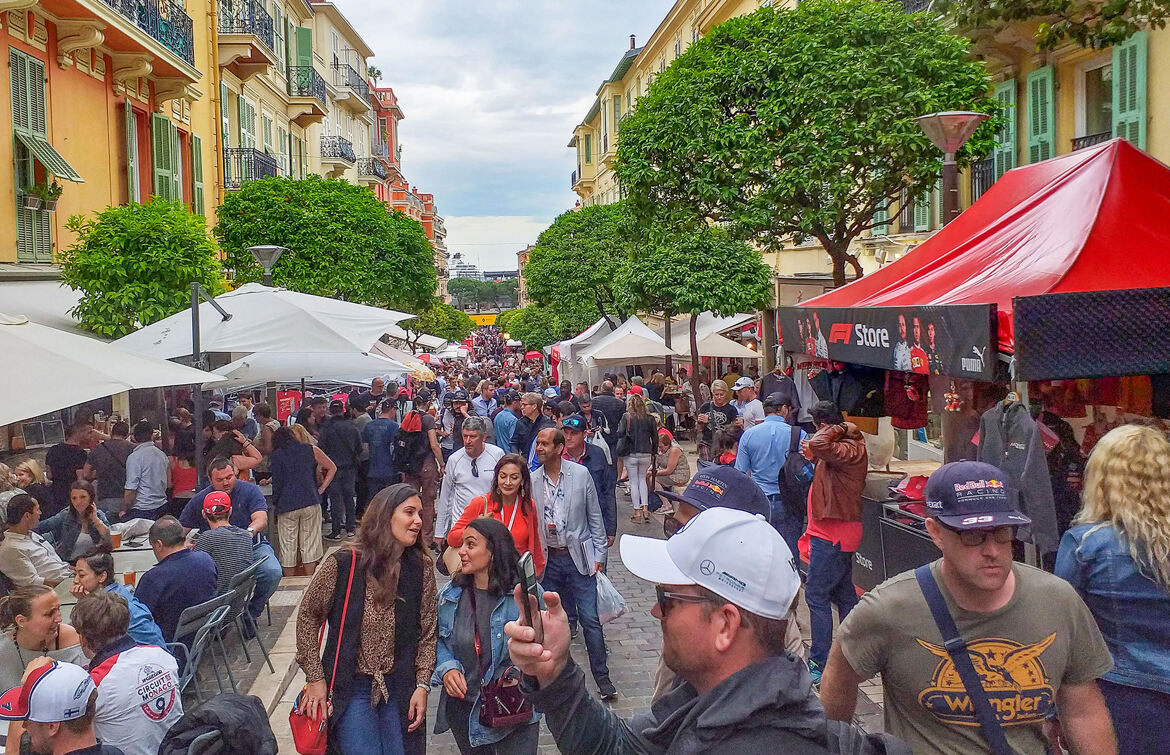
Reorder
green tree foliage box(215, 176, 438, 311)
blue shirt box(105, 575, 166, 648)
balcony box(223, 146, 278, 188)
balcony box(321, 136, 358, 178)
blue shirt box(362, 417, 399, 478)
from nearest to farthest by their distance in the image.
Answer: blue shirt box(105, 575, 166, 648) → blue shirt box(362, 417, 399, 478) → green tree foliage box(215, 176, 438, 311) → balcony box(223, 146, 278, 188) → balcony box(321, 136, 358, 178)

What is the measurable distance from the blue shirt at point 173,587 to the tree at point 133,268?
24.7 feet

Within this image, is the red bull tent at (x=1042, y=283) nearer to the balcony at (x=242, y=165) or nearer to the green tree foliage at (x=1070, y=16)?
the green tree foliage at (x=1070, y=16)

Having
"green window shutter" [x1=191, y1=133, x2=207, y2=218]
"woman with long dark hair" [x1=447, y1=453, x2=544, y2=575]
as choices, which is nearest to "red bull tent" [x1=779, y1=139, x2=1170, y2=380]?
"woman with long dark hair" [x1=447, y1=453, x2=544, y2=575]

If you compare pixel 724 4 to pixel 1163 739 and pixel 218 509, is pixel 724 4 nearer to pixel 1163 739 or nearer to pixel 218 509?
pixel 218 509

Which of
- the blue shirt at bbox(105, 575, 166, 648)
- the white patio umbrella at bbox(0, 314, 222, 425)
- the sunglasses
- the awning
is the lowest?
the blue shirt at bbox(105, 575, 166, 648)

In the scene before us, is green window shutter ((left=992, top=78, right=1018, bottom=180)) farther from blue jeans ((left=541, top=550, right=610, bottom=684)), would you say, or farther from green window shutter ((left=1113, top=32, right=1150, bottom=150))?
blue jeans ((left=541, top=550, right=610, bottom=684))

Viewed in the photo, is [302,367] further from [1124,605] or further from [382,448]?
[1124,605]

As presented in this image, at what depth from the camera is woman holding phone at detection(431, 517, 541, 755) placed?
432 centimetres

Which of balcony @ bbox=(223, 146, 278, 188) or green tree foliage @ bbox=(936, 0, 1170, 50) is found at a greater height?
balcony @ bbox=(223, 146, 278, 188)

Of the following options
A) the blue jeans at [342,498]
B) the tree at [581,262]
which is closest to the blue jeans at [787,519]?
the blue jeans at [342,498]

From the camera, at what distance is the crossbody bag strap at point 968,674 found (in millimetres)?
2730

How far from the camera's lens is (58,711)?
3.35 m

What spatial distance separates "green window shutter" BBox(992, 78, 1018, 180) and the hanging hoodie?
11.3 metres

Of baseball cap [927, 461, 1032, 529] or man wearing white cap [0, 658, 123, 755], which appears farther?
man wearing white cap [0, 658, 123, 755]
